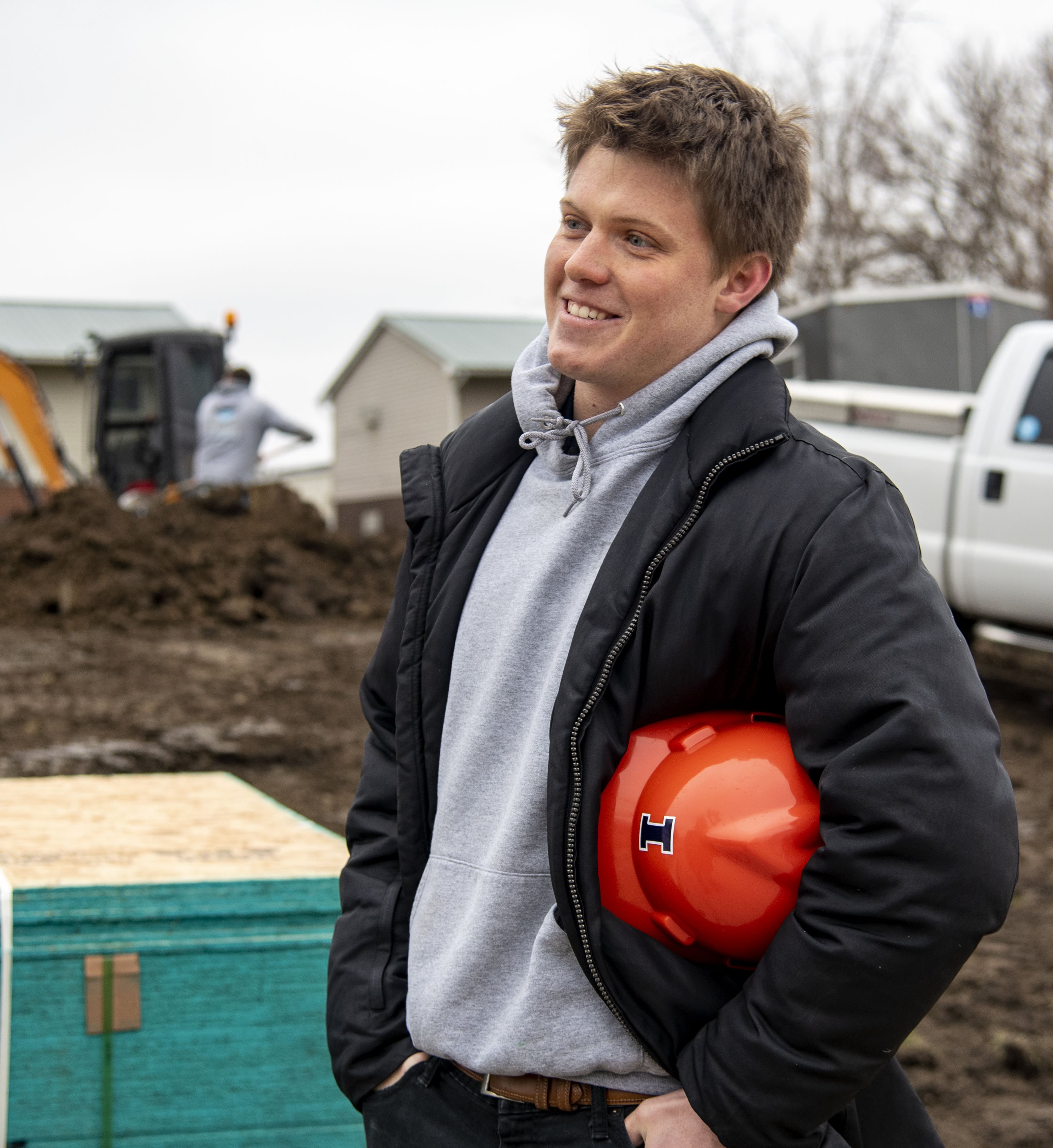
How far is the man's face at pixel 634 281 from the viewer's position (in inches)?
65.1

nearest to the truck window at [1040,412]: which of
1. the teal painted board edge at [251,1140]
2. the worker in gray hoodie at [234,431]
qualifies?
the teal painted board edge at [251,1140]

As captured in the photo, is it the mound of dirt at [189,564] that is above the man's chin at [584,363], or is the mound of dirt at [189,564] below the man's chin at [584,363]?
below

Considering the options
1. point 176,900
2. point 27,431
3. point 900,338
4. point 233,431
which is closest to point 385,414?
point 27,431

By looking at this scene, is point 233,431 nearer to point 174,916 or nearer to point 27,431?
point 27,431

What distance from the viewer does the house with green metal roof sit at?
24172mm

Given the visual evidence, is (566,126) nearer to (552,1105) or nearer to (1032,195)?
(552,1105)

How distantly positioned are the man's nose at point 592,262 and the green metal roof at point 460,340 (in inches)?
838

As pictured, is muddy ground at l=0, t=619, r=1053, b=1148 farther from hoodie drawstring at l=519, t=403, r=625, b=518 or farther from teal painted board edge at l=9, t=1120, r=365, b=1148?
hoodie drawstring at l=519, t=403, r=625, b=518

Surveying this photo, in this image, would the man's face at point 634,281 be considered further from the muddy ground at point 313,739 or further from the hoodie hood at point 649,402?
the muddy ground at point 313,739

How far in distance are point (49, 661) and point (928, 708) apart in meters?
8.36

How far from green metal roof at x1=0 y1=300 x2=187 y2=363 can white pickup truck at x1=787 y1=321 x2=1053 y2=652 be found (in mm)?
24821

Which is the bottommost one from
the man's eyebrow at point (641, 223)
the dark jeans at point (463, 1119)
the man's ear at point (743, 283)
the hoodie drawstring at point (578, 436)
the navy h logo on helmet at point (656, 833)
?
the dark jeans at point (463, 1119)

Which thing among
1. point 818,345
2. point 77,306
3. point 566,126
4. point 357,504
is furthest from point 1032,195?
point 77,306

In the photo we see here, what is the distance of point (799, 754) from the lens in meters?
1.46
